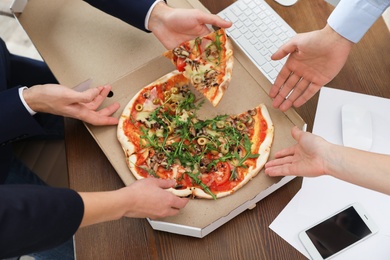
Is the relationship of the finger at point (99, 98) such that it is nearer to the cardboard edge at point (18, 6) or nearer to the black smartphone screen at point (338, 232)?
the cardboard edge at point (18, 6)

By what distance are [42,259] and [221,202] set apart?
0.58 m

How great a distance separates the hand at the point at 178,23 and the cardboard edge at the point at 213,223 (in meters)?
0.43

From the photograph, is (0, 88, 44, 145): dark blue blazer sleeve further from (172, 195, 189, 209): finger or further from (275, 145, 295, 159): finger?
(275, 145, 295, 159): finger

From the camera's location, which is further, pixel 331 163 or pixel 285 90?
pixel 285 90

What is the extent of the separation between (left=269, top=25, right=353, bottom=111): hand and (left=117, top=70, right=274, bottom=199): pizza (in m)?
0.07

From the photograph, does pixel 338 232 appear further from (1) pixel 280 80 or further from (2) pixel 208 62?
(2) pixel 208 62

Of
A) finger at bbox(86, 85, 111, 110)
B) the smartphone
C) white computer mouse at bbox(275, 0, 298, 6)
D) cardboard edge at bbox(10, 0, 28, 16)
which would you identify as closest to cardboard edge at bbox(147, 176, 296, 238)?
the smartphone

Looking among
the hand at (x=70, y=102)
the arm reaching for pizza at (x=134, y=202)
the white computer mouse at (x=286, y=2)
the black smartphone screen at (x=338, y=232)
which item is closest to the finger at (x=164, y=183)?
the arm reaching for pizza at (x=134, y=202)

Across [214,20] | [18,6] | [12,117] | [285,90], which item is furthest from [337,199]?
[18,6]

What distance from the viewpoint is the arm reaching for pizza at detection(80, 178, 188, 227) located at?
812mm

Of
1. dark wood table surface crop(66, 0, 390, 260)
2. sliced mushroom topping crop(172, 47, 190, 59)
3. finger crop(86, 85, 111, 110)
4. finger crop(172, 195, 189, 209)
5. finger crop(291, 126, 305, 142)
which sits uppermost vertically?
sliced mushroom topping crop(172, 47, 190, 59)

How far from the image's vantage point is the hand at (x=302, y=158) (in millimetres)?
916

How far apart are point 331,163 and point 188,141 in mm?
374

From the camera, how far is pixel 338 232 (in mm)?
973
